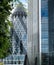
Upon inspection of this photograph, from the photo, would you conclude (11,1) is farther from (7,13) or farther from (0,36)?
(0,36)

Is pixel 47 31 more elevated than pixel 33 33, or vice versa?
pixel 47 31

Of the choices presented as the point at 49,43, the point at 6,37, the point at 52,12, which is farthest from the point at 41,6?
the point at 6,37

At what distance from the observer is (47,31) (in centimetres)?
4941

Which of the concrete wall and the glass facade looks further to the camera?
the concrete wall

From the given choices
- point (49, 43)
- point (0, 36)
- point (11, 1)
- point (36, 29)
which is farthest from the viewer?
point (36, 29)

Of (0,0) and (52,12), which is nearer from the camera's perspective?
(0,0)

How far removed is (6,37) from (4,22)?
1.57 feet

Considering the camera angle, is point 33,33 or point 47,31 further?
point 33,33

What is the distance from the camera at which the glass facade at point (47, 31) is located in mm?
47453

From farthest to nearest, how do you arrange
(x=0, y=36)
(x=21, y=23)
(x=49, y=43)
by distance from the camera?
(x=21, y=23), (x=49, y=43), (x=0, y=36)

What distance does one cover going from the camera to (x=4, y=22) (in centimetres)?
548

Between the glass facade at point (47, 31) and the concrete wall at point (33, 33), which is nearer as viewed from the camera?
the glass facade at point (47, 31)

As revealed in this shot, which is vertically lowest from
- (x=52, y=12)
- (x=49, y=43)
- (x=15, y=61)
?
(x=15, y=61)

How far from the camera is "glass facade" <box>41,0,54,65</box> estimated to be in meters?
47.5
